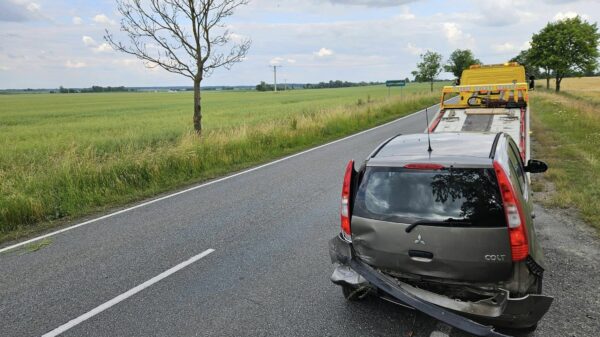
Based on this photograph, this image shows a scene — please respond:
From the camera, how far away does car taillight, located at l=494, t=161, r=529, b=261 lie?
9.81 ft

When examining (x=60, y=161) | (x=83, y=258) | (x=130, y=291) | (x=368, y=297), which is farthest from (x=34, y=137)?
(x=368, y=297)

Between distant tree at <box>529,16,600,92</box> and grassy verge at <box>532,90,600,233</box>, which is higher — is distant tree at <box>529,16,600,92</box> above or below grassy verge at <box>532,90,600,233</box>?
above

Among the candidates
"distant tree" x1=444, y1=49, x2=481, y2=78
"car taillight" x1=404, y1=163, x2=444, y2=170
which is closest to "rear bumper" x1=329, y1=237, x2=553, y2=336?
"car taillight" x1=404, y1=163, x2=444, y2=170

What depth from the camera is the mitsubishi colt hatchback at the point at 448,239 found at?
3000mm

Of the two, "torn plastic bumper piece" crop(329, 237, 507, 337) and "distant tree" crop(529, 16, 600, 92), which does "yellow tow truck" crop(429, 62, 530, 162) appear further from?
"distant tree" crop(529, 16, 600, 92)

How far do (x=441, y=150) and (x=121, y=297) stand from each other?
338 cm

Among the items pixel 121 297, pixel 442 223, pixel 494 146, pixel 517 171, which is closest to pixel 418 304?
pixel 442 223

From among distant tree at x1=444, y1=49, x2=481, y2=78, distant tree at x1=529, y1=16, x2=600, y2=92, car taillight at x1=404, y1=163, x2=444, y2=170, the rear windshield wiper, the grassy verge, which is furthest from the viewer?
distant tree at x1=444, y1=49, x2=481, y2=78

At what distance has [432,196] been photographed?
327 centimetres

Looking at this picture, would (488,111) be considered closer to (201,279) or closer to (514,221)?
(514,221)

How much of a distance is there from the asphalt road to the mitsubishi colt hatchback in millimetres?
476

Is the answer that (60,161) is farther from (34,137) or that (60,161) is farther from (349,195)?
(34,137)

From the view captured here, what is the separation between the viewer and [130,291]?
4438 mm

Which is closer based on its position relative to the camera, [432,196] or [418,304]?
[418,304]
